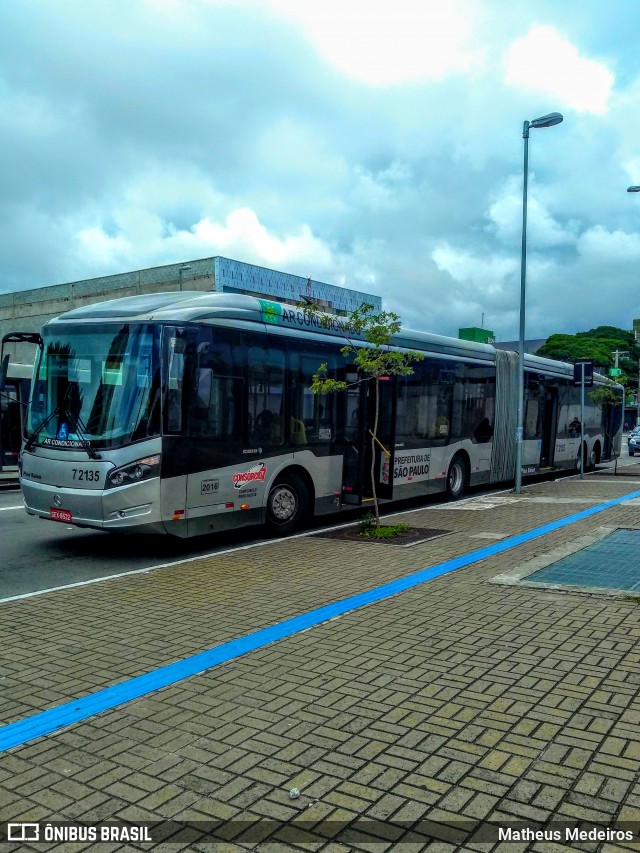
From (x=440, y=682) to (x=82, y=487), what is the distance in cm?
584

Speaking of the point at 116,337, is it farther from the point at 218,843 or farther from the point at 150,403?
the point at 218,843

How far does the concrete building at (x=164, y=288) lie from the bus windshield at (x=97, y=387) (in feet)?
102

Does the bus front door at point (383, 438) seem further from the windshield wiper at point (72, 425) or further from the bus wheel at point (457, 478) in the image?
the windshield wiper at point (72, 425)

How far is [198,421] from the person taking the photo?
384 inches

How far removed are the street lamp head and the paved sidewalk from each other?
41.6 ft

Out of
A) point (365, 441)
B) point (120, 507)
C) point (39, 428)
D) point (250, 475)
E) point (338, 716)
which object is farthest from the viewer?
point (365, 441)

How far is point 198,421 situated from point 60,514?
81.5 inches

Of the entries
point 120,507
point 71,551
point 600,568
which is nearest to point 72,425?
point 120,507

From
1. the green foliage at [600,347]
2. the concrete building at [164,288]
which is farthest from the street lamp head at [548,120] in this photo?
the green foliage at [600,347]

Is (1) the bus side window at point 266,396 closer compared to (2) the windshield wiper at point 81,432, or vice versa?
(2) the windshield wiper at point 81,432

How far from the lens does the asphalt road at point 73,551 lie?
8.46 metres

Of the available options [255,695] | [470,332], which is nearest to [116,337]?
[255,695]

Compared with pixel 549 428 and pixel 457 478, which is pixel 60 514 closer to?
pixel 457 478

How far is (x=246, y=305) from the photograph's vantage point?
1073 cm
